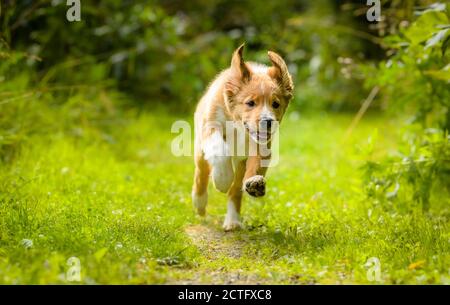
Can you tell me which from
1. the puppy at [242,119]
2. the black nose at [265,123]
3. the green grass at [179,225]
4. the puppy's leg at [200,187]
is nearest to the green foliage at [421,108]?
the green grass at [179,225]

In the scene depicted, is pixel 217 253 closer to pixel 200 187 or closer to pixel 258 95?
pixel 200 187

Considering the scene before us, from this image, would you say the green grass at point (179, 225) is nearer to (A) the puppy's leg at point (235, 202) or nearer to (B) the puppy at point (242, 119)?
(A) the puppy's leg at point (235, 202)

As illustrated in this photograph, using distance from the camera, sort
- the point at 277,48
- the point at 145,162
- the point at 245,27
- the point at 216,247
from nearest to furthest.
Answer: the point at 216,247
the point at 145,162
the point at 277,48
the point at 245,27

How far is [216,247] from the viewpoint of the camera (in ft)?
18.9

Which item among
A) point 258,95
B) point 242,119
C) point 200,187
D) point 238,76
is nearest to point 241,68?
point 238,76

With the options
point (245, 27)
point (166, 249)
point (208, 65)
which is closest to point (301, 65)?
point (245, 27)

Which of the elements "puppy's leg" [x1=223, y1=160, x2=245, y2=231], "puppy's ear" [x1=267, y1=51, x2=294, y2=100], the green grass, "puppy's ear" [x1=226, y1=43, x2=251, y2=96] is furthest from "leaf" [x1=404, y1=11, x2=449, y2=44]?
"puppy's leg" [x1=223, y1=160, x2=245, y2=231]

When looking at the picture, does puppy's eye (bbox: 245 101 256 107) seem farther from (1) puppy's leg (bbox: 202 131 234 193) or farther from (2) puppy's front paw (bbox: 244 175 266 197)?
(2) puppy's front paw (bbox: 244 175 266 197)

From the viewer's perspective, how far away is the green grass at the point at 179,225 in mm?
4703

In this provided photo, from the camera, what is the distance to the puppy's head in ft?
18.7

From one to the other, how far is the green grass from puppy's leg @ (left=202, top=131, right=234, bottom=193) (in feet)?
1.65

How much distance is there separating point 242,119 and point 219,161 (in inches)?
16.1

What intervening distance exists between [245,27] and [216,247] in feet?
33.5
